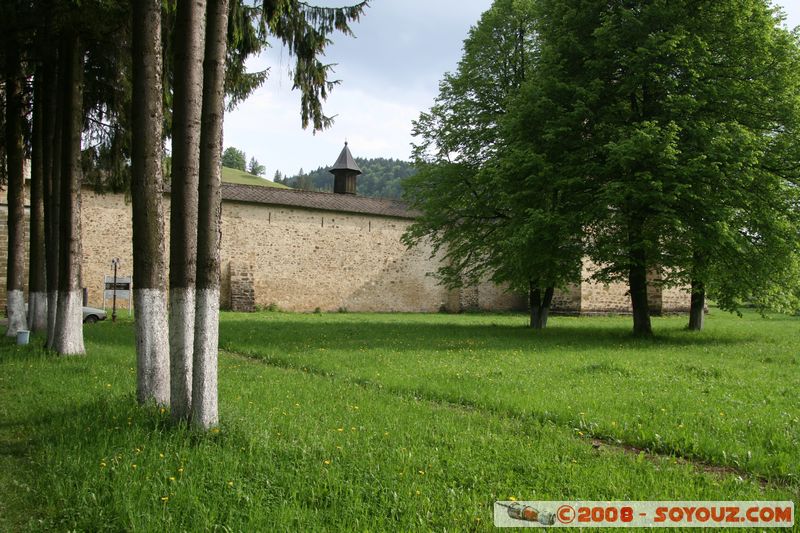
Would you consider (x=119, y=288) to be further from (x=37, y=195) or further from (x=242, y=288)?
A: (x=37, y=195)

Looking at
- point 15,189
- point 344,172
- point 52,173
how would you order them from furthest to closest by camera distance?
point 344,172 → point 15,189 → point 52,173

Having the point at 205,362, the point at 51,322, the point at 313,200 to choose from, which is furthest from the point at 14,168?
the point at 313,200

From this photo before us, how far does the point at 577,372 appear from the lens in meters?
8.48

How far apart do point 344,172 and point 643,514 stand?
33.7 metres

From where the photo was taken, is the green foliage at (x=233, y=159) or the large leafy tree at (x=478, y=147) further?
the green foliage at (x=233, y=159)

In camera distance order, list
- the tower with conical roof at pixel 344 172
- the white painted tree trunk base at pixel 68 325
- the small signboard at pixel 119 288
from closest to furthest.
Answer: the white painted tree trunk base at pixel 68 325, the small signboard at pixel 119 288, the tower with conical roof at pixel 344 172

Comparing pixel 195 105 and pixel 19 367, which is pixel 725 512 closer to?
pixel 195 105

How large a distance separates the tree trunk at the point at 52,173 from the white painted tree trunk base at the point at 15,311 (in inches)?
84.0

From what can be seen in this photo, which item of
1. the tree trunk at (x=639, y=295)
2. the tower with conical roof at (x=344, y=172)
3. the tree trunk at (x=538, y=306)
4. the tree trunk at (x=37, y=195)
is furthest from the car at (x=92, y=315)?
the tower with conical roof at (x=344, y=172)

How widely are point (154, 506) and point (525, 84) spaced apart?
43.1 feet

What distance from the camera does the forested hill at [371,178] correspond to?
95.4m

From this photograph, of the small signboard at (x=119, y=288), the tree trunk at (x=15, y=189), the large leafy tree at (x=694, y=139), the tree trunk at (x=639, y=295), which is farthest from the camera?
the small signboard at (x=119, y=288)

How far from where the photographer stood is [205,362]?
15.3 feet

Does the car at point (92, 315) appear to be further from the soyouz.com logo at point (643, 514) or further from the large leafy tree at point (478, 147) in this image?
the soyouz.com logo at point (643, 514)
